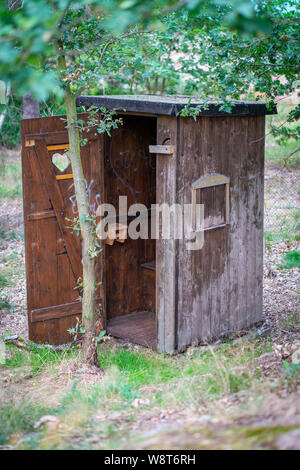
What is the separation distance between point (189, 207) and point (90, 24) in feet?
6.34

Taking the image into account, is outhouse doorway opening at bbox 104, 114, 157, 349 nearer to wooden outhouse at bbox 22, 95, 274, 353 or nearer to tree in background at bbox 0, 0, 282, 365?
wooden outhouse at bbox 22, 95, 274, 353

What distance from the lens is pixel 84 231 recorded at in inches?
189

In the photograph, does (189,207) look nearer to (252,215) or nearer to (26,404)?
(252,215)

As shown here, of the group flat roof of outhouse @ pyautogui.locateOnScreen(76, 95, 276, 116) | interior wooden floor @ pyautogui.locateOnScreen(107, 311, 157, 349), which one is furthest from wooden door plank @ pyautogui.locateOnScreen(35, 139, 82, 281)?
interior wooden floor @ pyautogui.locateOnScreen(107, 311, 157, 349)

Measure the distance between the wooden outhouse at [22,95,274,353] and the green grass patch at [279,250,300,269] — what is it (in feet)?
6.75

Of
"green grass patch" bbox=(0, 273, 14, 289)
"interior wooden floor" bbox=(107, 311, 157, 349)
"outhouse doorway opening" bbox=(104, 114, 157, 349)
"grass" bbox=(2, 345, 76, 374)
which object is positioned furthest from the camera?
"green grass patch" bbox=(0, 273, 14, 289)

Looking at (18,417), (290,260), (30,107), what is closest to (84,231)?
(18,417)

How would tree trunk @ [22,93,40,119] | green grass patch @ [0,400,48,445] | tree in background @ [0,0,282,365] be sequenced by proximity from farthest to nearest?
tree trunk @ [22,93,40,119] → green grass patch @ [0,400,48,445] → tree in background @ [0,0,282,365]

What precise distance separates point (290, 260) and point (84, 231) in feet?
15.3

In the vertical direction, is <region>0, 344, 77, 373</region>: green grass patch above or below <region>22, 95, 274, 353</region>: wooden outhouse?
below

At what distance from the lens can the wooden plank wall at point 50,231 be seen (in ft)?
17.8

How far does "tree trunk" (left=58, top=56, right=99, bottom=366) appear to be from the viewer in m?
4.65

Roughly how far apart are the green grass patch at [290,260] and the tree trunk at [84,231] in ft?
14.2
